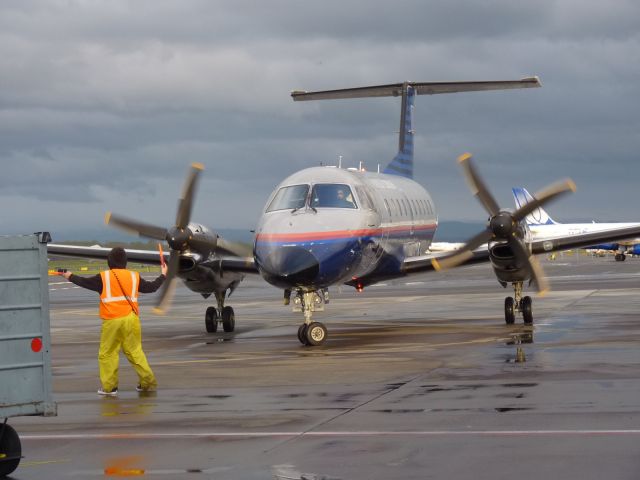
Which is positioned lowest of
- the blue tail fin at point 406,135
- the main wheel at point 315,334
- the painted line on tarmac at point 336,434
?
the painted line on tarmac at point 336,434

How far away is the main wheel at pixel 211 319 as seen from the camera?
24.5 metres

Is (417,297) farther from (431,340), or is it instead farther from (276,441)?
(276,441)

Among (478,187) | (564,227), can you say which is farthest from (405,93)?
(564,227)

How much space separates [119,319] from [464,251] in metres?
10.8

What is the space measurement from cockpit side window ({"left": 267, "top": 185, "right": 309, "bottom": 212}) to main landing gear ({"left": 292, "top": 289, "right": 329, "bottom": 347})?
5.64 ft

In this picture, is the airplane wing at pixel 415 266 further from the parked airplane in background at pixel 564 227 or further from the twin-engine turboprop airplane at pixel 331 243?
the parked airplane in background at pixel 564 227

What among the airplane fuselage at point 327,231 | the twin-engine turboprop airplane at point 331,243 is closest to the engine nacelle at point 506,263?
the twin-engine turboprop airplane at point 331,243

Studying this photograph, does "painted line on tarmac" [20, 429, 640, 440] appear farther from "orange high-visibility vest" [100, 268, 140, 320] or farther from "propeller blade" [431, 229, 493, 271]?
"propeller blade" [431, 229, 493, 271]

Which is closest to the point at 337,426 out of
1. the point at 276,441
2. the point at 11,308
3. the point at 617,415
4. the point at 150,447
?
the point at 276,441

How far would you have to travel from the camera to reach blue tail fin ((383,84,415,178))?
3180 centimetres

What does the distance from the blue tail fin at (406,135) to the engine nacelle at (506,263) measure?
330 inches

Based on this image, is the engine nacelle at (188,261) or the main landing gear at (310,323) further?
the engine nacelle at (188,261)

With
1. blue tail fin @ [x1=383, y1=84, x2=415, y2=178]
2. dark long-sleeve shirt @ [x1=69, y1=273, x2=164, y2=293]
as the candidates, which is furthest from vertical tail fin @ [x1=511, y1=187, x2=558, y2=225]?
dark long-sleeve shirt @ [x1=69, y1=273, x2=164, y2=293]

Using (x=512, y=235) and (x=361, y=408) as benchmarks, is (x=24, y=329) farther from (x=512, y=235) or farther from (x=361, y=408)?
(x=512, y=235)
